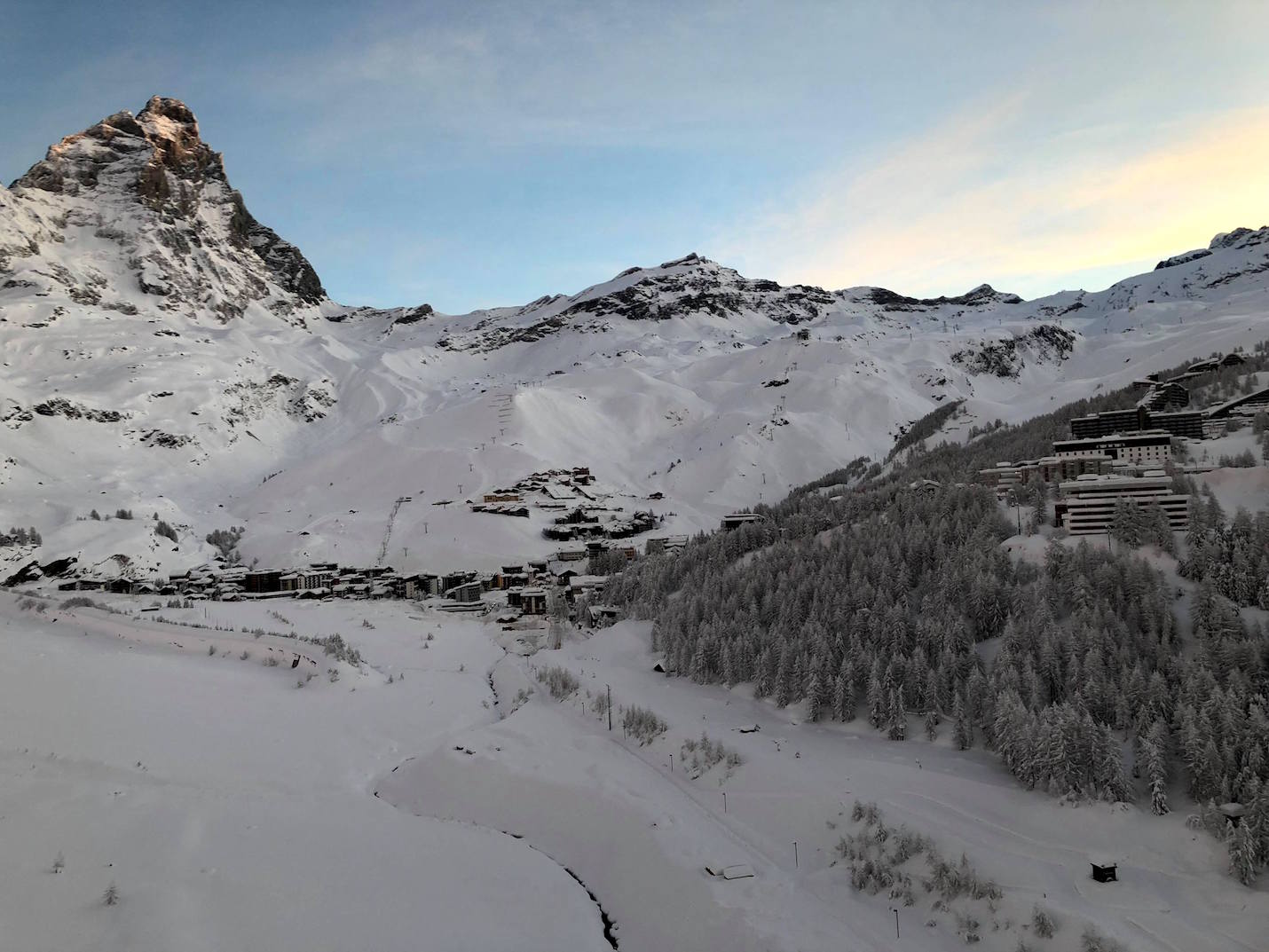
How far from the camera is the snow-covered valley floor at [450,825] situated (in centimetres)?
1451

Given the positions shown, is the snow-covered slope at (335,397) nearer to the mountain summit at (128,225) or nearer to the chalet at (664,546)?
the mountain summit at (128,225)

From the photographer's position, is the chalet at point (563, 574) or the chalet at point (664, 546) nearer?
the chalet at point (563, 574)

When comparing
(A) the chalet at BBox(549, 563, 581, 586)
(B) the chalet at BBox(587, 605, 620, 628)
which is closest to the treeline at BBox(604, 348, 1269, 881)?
(B) the chalet at BBox(587, 605, 620, 628)

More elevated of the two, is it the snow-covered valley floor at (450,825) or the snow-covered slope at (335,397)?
the snow-covered slope at (335,397)

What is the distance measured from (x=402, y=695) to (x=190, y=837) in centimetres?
1881

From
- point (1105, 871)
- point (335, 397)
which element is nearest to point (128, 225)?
point (335, 397)

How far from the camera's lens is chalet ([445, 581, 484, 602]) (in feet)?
245

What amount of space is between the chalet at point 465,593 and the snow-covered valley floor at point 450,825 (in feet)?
131

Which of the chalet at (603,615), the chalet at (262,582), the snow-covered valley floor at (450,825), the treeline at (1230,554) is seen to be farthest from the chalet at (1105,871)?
the chalet at (262,582)

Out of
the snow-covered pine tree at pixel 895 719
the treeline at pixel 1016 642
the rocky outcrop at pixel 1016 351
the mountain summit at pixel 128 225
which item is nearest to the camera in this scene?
the treeline at pixel 1016 642

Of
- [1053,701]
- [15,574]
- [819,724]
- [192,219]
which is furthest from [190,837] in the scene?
[192,219]

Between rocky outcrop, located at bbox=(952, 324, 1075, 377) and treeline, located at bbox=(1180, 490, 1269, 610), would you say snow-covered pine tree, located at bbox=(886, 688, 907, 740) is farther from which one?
rocky outcrop, located at bbox=(952, 324, 1075, 377)

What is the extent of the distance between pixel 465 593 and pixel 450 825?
5413cm

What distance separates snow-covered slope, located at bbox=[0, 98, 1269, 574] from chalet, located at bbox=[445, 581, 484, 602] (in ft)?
37.0
